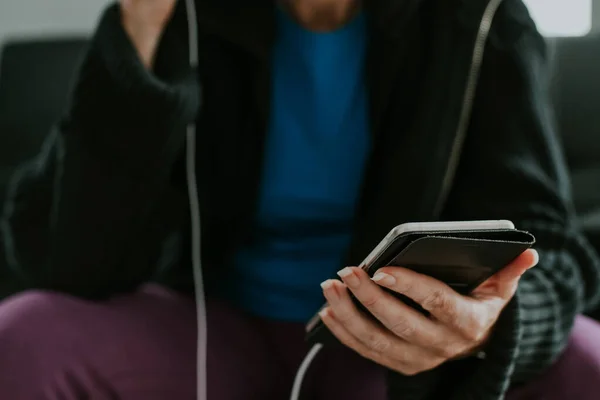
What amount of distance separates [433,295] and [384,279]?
46 mm

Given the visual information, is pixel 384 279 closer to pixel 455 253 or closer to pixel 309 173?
pixel 455 253

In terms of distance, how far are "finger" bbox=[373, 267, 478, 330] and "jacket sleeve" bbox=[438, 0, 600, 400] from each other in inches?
4.8

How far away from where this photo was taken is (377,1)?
0.75 metres

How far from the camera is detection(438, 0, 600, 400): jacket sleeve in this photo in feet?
2.01

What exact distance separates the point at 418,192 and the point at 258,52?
0.78 ft

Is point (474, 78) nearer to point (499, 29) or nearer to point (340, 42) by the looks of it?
point (499, 29)

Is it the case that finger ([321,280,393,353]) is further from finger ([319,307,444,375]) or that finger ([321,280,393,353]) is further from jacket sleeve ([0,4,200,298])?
jacket sleeve ([0,4,200,298])

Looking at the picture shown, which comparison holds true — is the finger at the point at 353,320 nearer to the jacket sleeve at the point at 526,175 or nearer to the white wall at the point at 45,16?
the jacket sleeve at the point at 526,175

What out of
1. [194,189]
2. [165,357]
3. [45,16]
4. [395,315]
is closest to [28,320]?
[165,357]

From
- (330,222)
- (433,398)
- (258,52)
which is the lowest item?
(433,398)

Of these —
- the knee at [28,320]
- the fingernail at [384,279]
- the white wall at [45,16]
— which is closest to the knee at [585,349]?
the fingernail at [384,279]

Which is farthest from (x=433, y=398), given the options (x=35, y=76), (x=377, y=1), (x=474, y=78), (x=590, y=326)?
(x=35, y=76)

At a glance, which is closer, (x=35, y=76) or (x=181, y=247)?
(x=181, y=247)

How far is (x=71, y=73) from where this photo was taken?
4.28ft
